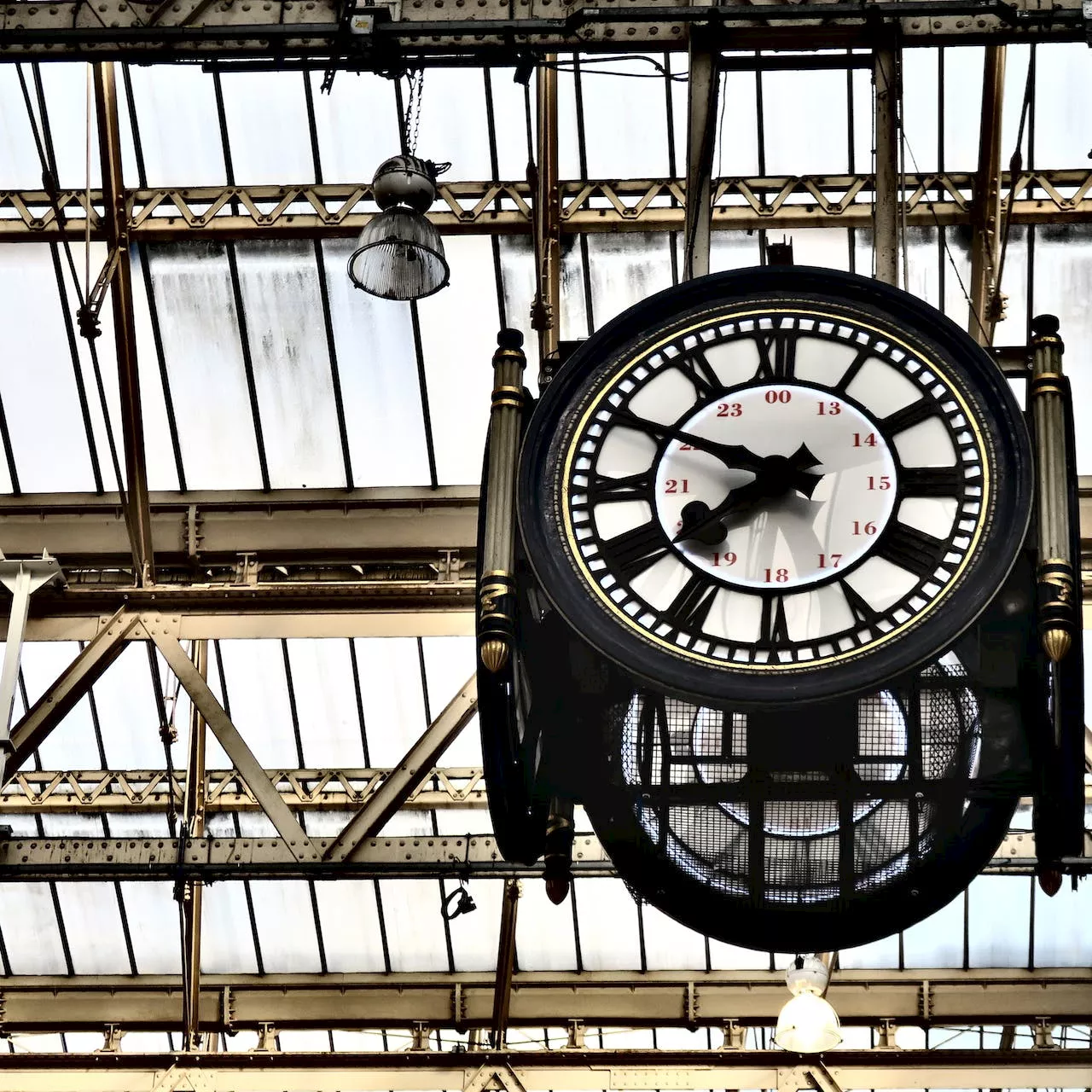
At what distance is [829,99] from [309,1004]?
34.8 ft

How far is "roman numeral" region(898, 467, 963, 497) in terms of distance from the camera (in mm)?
6391

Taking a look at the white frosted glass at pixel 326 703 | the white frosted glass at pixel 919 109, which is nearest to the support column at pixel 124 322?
the white frosted glass at pixel 326 703

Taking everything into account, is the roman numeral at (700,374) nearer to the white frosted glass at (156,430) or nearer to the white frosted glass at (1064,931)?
the white frosted glass at (156,430)

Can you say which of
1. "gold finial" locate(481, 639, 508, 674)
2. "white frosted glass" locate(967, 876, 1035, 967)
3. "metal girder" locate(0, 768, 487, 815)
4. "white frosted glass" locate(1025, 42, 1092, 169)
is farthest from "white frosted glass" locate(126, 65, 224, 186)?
"gold finial" locate(481, 639, 508, 674)

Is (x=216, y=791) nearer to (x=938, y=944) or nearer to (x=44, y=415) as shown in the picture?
(x=44, y=415)

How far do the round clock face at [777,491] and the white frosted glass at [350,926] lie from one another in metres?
15.3

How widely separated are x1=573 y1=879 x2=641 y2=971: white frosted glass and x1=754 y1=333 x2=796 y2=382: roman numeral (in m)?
14.9

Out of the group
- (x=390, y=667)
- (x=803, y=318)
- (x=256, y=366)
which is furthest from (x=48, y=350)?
(x=803, y=318)

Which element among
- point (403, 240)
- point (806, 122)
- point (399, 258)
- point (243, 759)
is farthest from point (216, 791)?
point (806, 122)

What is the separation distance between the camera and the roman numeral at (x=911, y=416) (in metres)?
6.53

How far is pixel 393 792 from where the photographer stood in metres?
14.4

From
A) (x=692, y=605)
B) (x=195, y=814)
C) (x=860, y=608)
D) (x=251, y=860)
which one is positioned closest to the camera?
(x=860, y=608)

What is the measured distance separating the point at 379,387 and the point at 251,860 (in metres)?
4.67

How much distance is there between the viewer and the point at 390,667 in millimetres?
19812
